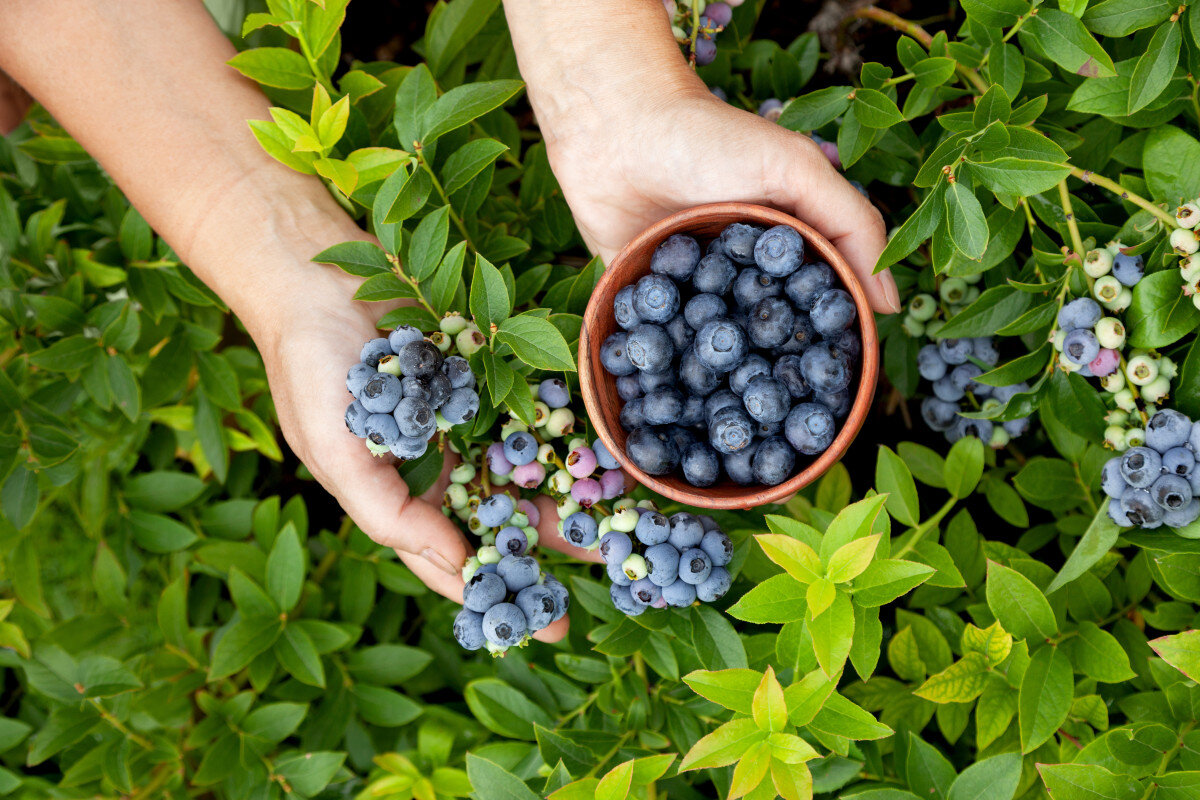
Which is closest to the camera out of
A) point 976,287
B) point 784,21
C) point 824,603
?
point 824,603

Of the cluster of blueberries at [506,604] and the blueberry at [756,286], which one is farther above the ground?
the blueberry at [756,286]

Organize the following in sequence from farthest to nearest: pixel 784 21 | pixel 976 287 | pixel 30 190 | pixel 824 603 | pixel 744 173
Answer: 1. pixel 784 21
2. pixel 30 190
3. pixel 976 287
4. pixel 744 173
5. pixel 824 603

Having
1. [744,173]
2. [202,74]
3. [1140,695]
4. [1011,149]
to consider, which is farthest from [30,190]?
[1140,695]

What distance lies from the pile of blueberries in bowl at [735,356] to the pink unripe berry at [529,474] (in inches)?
6.2

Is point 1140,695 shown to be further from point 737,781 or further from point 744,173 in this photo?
point 744,173

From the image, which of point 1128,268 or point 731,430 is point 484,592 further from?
point 1128,268

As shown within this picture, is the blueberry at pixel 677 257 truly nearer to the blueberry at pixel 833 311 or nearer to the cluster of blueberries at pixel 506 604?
the blueberry at pixel 833 311

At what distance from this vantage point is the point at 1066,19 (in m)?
1.09

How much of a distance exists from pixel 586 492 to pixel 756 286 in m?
0.40

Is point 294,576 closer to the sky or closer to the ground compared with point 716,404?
closer to the ground

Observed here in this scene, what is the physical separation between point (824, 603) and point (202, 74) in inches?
58.2

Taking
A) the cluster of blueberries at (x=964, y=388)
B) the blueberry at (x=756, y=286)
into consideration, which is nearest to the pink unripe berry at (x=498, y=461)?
the blueberry at (x=756, y=286)

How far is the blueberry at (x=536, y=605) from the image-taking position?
1151mm

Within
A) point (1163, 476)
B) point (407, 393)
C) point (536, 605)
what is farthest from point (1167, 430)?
point (407, 393)
